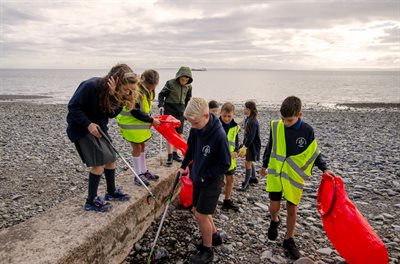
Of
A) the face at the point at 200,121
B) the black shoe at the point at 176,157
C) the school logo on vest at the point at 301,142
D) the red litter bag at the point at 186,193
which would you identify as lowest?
the red litter bag at the point at 186,193

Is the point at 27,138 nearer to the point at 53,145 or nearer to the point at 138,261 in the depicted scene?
the point at 53,145

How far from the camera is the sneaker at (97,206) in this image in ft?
14.3

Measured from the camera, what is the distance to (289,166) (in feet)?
14.2

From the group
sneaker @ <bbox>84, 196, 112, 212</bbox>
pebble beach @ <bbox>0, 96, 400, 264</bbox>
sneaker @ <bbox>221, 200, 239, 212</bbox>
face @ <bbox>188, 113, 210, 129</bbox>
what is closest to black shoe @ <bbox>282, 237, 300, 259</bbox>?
pebble beach @ <bbox>0, 96, 400, 264</bbox>

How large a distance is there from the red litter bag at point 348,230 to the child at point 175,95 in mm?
3558

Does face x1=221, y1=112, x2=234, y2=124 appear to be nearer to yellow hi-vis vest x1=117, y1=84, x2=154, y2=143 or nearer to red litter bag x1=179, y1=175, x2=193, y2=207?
red litter bag x1=179, y1=175, x2=193, y2=207

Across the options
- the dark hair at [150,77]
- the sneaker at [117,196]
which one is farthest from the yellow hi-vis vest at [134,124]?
the sneaker at [117,196]

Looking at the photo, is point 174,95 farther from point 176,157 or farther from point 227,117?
point 227,117

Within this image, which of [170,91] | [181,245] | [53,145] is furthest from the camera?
[53,145]

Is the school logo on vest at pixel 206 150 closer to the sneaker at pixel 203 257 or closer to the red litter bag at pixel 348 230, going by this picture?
the sneaker at pixel 203 257

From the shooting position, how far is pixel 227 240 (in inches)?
199

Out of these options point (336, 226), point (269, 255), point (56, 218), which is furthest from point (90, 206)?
point (336, 226)

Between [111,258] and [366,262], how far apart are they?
10.6ft

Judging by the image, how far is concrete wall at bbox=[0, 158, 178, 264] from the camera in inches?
132
